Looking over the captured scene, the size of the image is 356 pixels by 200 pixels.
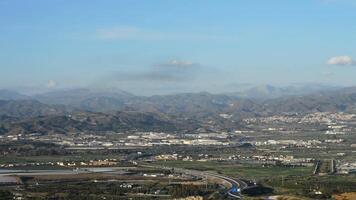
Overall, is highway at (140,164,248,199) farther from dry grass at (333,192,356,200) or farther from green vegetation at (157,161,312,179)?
dry grass at (333,192,356,200)

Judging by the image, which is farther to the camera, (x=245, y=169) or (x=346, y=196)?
(x=245, y=169)

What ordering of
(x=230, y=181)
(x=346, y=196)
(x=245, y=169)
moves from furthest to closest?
(x=245, y=169) → (x=230, y=181) → (x=346, y=196)

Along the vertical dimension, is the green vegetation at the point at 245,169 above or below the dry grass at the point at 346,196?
above

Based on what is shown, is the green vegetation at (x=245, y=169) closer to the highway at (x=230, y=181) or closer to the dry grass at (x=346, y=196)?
the highway at (x=230, y=181)

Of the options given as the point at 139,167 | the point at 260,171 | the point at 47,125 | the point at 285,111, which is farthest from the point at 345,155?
the point at 285,111

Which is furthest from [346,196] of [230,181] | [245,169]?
[245,169]

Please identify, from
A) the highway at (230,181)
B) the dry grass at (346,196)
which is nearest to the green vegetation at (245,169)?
the highway at (230,181)

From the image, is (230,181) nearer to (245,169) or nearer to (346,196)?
(245,169)

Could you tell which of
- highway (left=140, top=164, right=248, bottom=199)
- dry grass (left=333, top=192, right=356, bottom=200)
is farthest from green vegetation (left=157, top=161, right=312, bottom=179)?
dry grass (left=333, top=192, right=356, bottom=200)

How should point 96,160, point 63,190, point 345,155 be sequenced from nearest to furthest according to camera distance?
point 63,190, point 96,160, point 345,155

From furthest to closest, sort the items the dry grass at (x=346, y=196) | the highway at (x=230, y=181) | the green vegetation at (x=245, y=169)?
the green vegetation at (x=245, y=169), the highway at (x=230, y=181), the dry grass at (x=346, y=196)

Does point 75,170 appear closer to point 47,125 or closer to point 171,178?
point 171,178
